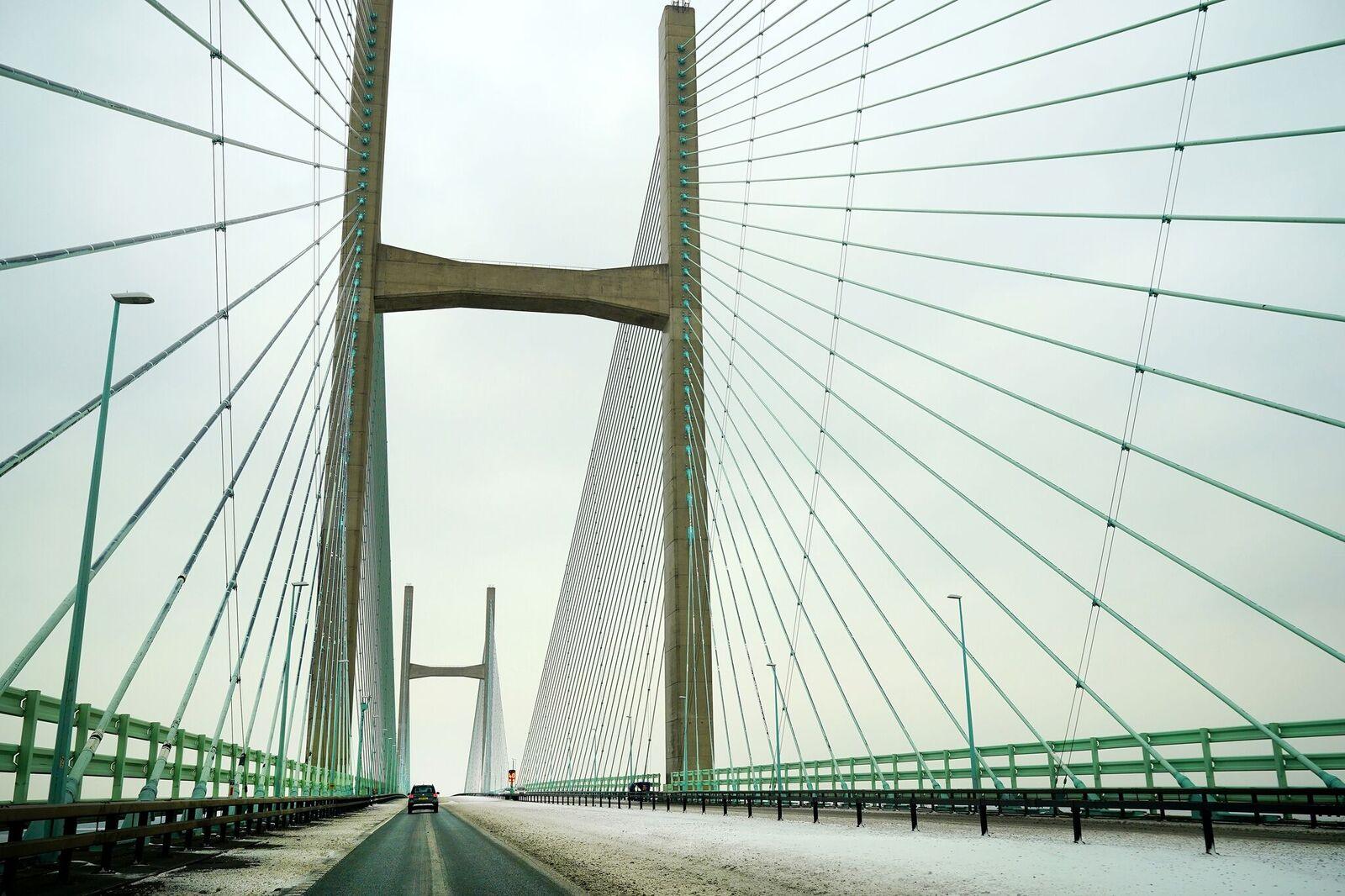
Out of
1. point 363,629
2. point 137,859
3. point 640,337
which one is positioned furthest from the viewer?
point 363,629

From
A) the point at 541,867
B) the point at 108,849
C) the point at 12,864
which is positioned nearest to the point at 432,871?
the point at 541,867

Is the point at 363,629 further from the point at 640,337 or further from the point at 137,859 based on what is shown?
the point at 137,859

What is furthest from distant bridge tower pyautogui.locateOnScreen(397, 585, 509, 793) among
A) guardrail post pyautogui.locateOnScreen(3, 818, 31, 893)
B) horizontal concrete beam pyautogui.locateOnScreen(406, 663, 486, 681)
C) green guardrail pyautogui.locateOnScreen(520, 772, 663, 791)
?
guardrail post pyautogui.locateOnScreen(3, 818, 31, 893)

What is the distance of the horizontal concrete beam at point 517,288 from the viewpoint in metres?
30.3

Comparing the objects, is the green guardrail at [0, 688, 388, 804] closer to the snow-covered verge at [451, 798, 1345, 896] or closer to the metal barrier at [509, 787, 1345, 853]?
the snow-covered verge at [451, 798, 1345, 896]

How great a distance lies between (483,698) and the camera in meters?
110

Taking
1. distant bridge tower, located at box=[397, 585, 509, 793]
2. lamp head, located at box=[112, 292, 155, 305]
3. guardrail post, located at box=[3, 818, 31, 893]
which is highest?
lamp head, located at box=[112, 292, 155, 305]

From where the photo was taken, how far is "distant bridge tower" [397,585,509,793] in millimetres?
100238

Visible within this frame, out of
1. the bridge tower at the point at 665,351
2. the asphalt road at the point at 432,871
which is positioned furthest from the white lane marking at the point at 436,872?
the bridge tower at the point at 665,351

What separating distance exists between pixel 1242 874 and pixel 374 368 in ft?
87.7

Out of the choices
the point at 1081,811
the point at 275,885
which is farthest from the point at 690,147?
the point at 275,885

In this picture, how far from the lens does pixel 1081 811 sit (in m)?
18.4

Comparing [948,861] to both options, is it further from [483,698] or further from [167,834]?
[483,698]

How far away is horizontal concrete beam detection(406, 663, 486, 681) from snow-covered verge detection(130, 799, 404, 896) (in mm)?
91545
